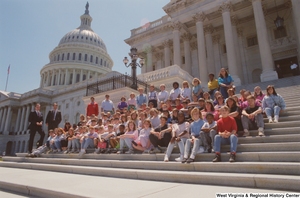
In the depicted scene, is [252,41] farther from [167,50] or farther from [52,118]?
[52,118]

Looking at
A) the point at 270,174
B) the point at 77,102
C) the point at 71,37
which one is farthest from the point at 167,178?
the point at 71,37

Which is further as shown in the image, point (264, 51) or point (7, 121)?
point (7, 121)

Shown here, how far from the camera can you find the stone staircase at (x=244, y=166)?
3645mm

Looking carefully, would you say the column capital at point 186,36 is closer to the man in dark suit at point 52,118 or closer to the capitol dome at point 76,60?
the man in dark suit at point 52,118

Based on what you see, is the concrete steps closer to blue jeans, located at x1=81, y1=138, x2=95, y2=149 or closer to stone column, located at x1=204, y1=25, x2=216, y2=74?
blue jeans, located at x1=81, y1=138, x2=95, y2=149

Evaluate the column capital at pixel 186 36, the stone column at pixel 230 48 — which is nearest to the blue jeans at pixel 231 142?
the stone column at pixel 230 48

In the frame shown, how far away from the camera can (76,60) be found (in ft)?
273

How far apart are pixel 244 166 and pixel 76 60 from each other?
87419 mm

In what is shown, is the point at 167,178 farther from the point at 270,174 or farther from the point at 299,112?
the point at 299,112

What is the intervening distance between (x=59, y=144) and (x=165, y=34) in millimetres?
23588

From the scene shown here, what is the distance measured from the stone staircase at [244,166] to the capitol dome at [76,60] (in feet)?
255

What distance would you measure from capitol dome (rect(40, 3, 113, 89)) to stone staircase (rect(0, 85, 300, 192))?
77.7 meters

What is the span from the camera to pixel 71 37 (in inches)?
3573

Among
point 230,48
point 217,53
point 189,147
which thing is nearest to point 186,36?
point 217,53
